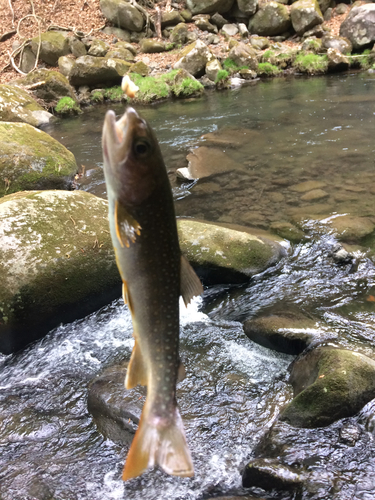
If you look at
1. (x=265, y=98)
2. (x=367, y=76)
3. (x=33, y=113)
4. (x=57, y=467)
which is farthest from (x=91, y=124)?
(x=57, y=467)

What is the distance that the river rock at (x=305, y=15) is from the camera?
66.4 feet

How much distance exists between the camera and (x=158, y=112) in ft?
47.0

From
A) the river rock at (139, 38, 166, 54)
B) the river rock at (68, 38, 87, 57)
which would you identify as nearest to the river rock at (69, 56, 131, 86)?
the river rock at (68, 38, 87, 57)

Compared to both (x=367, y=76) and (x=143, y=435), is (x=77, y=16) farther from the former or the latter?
(x=143, y=435)

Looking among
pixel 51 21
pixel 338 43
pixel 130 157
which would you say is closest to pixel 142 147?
pixel 130 157

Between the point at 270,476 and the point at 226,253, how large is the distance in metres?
2.82

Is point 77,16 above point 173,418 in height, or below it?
above

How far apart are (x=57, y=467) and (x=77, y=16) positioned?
84.0ft

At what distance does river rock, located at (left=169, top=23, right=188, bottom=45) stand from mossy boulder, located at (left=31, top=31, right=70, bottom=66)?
5.72 meters

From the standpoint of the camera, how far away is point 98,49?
64.2ft

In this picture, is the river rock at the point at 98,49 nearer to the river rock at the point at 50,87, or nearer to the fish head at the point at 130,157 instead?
the river rock at the point at 50,87

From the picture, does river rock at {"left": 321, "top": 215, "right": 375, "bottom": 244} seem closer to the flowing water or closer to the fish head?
the flowing water

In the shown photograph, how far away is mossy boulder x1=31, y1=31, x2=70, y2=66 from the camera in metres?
19.5

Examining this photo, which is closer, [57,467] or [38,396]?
[57,467]
